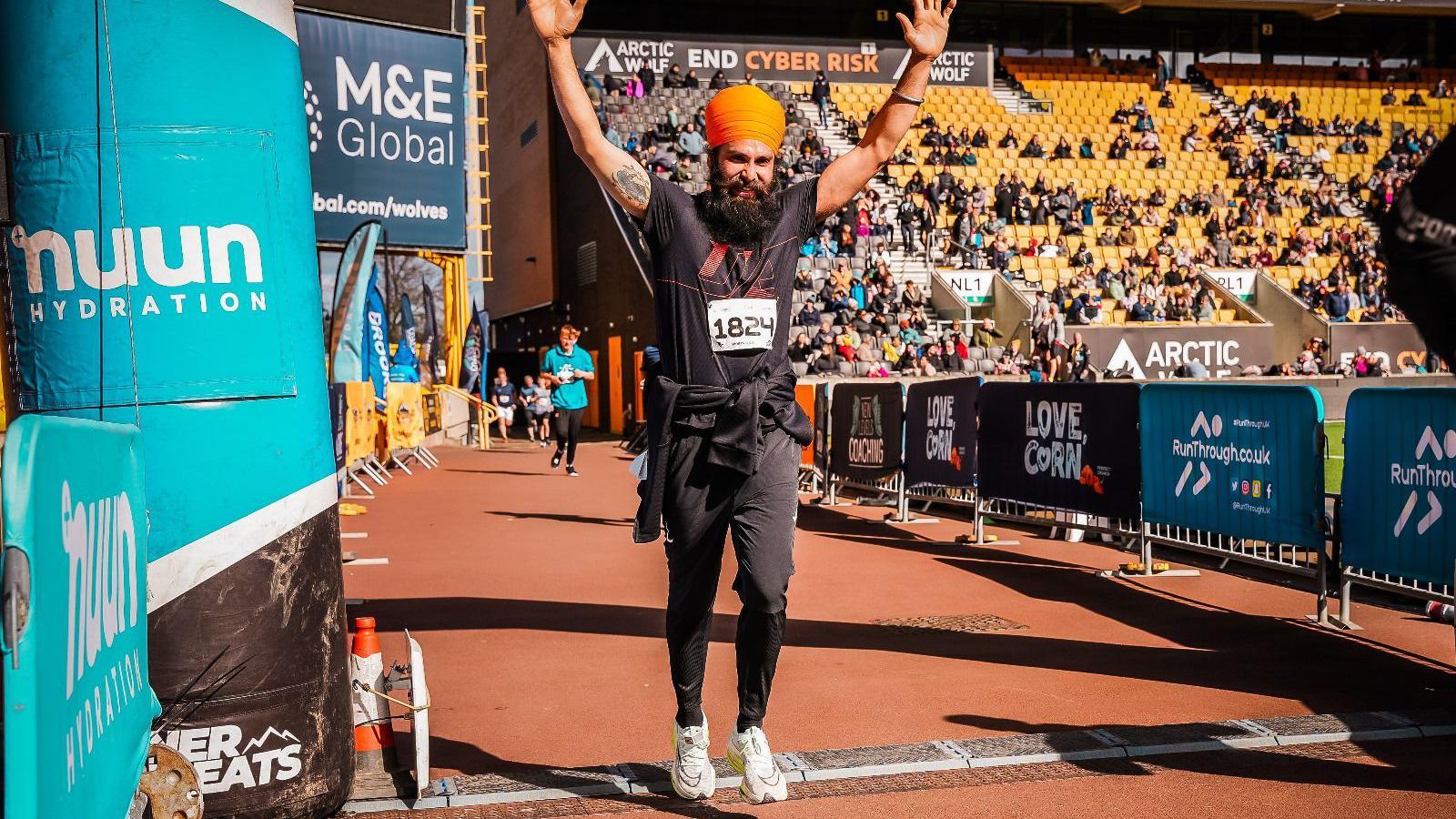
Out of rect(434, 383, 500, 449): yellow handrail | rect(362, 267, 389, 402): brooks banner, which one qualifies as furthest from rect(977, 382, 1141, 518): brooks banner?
rect(434, 383, 500, 449): yellow handrail

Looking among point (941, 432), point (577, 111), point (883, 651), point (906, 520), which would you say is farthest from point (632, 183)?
point (906, 520)

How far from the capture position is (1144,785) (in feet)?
14.1

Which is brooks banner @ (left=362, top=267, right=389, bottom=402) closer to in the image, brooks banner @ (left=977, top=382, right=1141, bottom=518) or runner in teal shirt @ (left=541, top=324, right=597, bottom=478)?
runner in teal shirt @ (left=541, top=324, right=597, bottom=478)

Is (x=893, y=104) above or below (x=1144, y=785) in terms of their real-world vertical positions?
above

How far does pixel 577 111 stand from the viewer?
4062 millimetres

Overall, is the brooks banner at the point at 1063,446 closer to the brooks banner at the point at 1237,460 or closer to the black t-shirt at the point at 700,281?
the brooks banner at the point at 1237,460

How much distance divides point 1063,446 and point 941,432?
7.50 feet

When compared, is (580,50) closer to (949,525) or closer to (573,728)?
(949,525)

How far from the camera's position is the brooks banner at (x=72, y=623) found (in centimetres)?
167

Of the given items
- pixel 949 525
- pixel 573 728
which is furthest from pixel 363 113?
pixel 573 728

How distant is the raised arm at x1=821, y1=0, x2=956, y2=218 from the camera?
4.24 metres

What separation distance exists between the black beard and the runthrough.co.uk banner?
53.8 ft

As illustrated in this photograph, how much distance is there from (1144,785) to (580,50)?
4108cm

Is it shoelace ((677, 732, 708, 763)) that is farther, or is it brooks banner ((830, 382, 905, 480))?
brooks banner ((830, 382, 905, 480))
